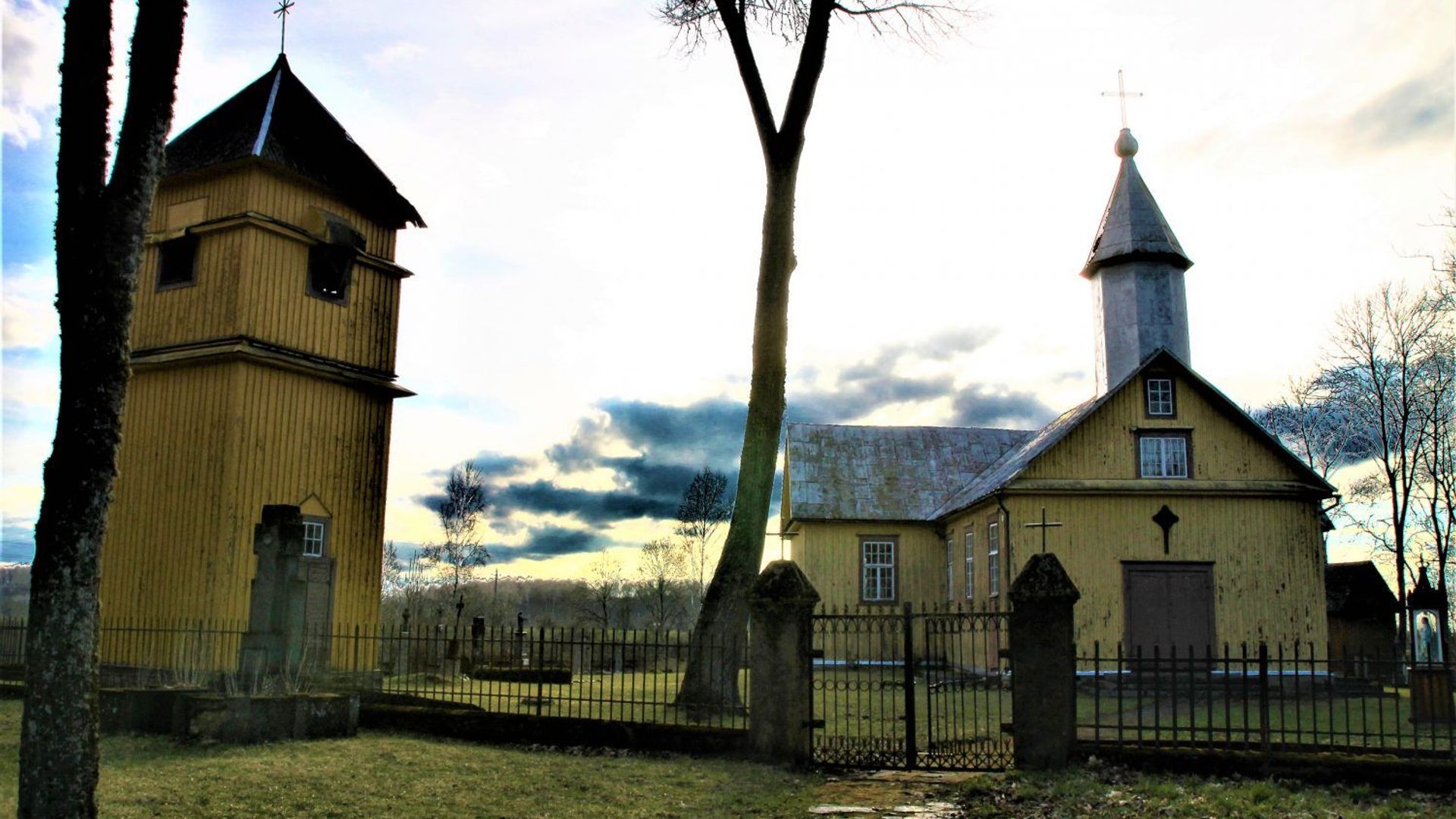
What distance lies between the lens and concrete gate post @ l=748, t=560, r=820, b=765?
12219 mm

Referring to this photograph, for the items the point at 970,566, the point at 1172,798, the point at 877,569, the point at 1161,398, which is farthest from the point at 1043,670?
the point at 877,569

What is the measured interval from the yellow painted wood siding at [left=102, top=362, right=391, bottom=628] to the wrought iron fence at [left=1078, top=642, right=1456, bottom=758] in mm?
13477

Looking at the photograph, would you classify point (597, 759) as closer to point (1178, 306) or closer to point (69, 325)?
point (69, 325)

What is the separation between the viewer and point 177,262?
69.8 ft

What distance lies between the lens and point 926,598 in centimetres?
2955

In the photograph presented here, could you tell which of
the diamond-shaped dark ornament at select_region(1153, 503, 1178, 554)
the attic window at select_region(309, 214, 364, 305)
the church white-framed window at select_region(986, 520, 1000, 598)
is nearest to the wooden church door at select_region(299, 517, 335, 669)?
the attic window at select_region(309, 214, 364, 305)

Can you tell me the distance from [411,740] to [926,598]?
60.8 feet

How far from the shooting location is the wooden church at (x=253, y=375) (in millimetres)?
19297

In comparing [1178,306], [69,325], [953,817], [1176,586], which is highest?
[1178,306]

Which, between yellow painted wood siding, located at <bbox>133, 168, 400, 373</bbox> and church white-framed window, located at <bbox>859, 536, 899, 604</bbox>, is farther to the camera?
church white-framed window, located at <bbox>859, 536, 899, 604</bbox>

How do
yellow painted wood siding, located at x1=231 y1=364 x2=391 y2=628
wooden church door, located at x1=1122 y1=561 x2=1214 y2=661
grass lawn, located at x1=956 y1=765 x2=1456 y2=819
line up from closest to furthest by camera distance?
1. grass lawn, located at x1=956 y1=765 x2=1456 y2=819
2. yellow painted wood siding, located at x1=231 y1=364 x2=391 y2=628
3. wooden church door, located at x1=1122 y1=561 x2=1214 y2=661

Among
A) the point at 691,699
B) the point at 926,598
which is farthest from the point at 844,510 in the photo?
the point at 691,699

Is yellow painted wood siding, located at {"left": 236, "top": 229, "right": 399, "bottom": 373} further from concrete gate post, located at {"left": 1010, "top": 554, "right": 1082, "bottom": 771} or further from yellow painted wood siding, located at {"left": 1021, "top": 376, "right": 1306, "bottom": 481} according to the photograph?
concrete gate post, located at {"left": 1010, "top": 554, "right": 1082, "bottom": 771}

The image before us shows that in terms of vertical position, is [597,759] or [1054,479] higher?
[1054,479]
